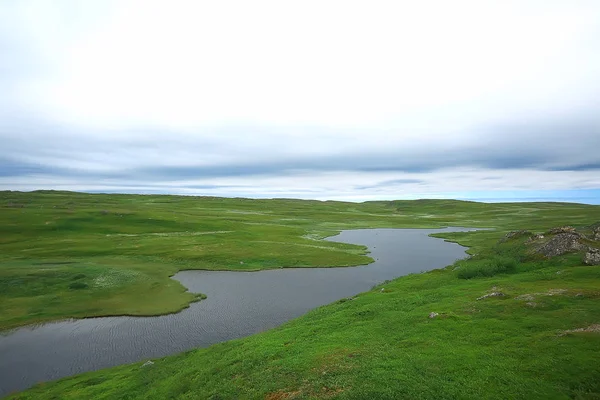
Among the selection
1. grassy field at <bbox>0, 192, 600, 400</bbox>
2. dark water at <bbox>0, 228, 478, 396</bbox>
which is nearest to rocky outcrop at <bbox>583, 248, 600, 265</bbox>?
grassy field at <bbox>0, 192, 600, 400</bbox>

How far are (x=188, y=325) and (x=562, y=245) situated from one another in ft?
156

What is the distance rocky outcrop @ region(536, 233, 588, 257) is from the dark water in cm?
2668

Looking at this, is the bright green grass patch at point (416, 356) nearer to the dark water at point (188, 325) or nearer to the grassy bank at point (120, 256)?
the dark water at point (188, 325)

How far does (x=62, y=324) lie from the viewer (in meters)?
42.4

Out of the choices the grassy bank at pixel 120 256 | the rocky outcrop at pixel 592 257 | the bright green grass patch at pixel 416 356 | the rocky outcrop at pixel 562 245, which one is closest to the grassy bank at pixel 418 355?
the bright green grass patch at pixel 416 356

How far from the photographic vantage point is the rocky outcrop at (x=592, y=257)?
34.1 m

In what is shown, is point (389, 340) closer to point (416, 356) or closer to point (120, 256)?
point (416, 356)

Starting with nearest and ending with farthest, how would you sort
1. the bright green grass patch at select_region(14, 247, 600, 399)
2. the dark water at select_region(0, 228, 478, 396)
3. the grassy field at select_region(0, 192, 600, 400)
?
the bright green grass patch at select_region(14, 247, 600, 399), the grassy field at select_region(0, 192, 600, 400), the dark water at select_region(0, 228, 478, 396)

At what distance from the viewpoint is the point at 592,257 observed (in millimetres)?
34594

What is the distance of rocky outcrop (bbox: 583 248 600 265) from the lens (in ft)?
112

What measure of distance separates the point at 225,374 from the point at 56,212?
137 m

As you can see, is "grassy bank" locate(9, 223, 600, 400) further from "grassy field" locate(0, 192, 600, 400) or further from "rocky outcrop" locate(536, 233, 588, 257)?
"rocky outcrop" locate(536, 233, 588, 257)

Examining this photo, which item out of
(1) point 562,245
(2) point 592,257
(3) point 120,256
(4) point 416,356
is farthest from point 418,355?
(3) point 120,256

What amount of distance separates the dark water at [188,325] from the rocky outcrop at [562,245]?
2668 centimetres
